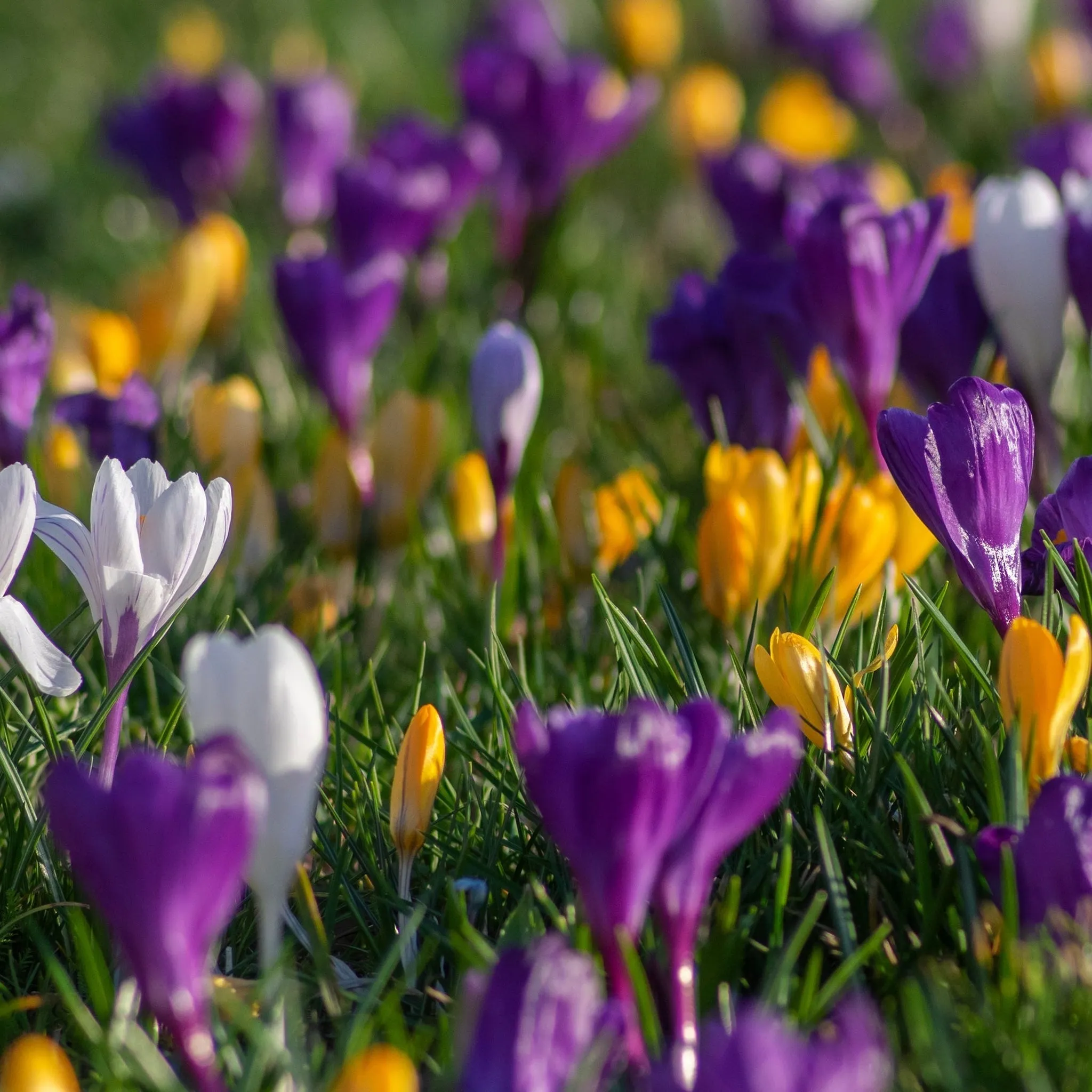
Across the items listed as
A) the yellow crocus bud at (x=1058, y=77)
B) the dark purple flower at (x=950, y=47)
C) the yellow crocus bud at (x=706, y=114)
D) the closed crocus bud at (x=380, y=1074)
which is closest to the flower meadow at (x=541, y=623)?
the closed crocus bud at (x=380, y=1074)

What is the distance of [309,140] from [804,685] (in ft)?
7.49

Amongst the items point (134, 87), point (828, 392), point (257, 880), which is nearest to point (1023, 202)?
point (828, 392)

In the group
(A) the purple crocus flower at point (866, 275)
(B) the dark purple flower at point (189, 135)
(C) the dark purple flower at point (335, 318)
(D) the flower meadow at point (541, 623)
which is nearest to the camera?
(D) the flower meadow at point (541, 623)

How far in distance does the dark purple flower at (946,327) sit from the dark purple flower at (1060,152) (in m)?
0.57

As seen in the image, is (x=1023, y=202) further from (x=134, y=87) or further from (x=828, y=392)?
(x=134, y=87)

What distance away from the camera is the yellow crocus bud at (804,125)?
341 centimetres

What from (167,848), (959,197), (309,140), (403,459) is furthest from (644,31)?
(167,848)

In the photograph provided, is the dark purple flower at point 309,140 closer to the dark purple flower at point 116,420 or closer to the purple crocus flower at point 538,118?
the purple crocus flower at point 538,118

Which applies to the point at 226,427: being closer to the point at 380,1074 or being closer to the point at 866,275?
the point at 866,275

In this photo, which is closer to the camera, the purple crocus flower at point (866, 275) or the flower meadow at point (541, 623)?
the flower meadow at point (541, 623)

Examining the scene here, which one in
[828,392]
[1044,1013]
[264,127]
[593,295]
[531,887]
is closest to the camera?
[1044,1013]

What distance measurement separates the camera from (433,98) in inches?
166

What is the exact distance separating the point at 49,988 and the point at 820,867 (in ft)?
1.96

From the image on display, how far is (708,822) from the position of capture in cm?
83
